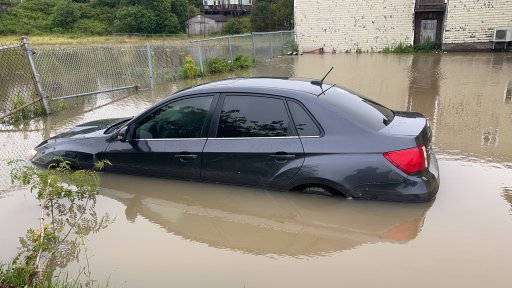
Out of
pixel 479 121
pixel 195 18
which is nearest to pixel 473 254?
pixel 479 121

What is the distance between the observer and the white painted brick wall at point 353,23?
81.4ft

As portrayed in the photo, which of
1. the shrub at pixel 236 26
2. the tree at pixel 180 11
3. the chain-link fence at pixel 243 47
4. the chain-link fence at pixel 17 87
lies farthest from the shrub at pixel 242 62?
the tree at pixel 180 11

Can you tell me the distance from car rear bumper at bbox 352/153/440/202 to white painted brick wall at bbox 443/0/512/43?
22.7 meters

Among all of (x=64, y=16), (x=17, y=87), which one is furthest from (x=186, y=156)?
(x=64, y=16)

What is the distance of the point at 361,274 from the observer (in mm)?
3383

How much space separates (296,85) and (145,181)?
2.24 m

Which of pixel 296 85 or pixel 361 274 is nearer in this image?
pixel 361 274

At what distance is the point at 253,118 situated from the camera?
459 cm

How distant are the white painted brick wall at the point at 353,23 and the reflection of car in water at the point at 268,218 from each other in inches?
896

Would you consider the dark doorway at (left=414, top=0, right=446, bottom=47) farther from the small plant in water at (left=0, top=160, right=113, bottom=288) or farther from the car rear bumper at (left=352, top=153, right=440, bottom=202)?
the small plant in water at (left=0, top=160, right=113, bottom=288)

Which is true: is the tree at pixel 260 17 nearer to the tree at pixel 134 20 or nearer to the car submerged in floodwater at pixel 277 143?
the tree at pixel 134 20

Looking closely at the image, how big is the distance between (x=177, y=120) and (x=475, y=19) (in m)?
23.6

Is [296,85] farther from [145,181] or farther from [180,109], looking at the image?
[145,181]

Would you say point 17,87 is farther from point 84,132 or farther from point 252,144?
point 252,144
